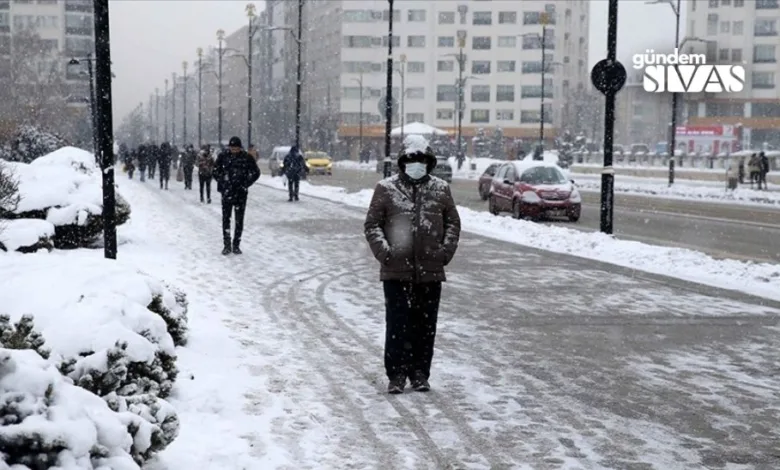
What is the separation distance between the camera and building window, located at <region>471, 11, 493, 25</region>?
435ft

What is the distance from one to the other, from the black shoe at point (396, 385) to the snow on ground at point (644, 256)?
21.9 ft

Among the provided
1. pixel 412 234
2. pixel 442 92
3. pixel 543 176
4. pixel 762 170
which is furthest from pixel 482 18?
pixel 412 234

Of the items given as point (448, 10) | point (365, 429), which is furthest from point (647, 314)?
point (448, 10)

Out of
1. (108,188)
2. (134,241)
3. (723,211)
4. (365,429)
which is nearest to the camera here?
(365,429)

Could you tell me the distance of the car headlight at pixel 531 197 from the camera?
25.5 m

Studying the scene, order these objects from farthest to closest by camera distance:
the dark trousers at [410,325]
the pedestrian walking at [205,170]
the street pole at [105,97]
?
the pedestrian walking at [205,170] < the street pole at [105,97] < the dark trousers at [410,325]

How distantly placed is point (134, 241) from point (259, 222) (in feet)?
21.1

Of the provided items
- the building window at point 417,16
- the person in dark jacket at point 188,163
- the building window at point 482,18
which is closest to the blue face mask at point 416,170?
the person in dark jacket at point 188,163

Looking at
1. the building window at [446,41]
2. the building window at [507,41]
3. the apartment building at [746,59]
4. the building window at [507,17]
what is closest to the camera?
the apartment building at [746,59]

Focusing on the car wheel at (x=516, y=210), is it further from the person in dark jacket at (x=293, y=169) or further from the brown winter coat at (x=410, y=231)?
the brown winter coat at (x=410, y=231)

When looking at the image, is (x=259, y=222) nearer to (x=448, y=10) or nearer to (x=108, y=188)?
(x=108, y=188)

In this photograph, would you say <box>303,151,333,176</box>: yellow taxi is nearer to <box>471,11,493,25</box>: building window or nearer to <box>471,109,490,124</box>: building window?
<box>471,109,490,124</box>: building window

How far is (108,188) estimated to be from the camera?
962cm

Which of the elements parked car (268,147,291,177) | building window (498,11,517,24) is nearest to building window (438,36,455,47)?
building window (498,11,517,24)
